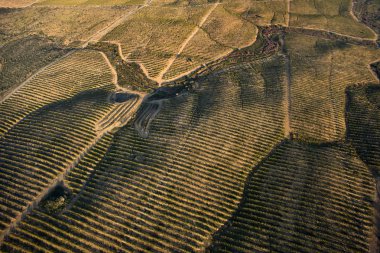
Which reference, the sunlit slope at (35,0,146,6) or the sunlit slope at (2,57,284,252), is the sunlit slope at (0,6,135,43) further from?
the sunlit slope at (2,57,284,252)

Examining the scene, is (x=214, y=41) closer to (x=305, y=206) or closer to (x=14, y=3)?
(x=305, y=206)

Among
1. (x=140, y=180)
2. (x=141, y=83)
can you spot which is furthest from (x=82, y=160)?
(x=141, y=83)

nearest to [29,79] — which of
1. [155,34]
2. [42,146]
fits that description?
[42,146]

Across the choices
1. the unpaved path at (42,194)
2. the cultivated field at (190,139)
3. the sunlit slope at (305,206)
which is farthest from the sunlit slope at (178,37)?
the sunlit slope at (305,206)

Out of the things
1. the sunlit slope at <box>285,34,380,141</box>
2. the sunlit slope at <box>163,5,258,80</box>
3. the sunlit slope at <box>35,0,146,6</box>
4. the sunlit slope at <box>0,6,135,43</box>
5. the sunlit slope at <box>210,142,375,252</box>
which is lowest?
the sunlit slope at <box>210,142,375,252</box>

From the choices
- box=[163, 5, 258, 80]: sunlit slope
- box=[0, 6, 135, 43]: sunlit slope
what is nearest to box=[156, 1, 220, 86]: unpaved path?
box=[163, 5, 258, 80]: sunlit slope

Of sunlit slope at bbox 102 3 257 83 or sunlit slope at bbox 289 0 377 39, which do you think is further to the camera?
sunlit slope at bbox 289 0 377 39

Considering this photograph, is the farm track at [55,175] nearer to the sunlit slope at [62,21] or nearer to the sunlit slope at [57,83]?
the sunlit slope at [57,83]
